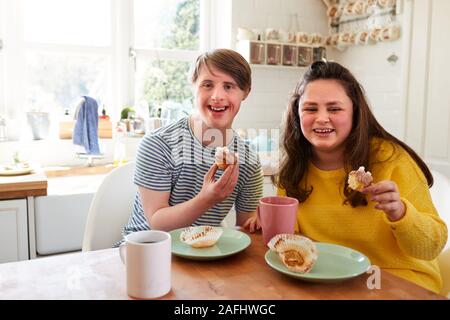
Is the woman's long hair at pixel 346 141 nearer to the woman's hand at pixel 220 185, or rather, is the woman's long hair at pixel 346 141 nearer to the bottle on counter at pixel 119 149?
the woman's hand at pixel 220 185

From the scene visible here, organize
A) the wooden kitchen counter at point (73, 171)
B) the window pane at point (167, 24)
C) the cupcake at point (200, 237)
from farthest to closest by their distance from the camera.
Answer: the window pane at point (167, 24)
the wooden kitchen counter at point (73, 171)
the cupcake at point (200, 237)

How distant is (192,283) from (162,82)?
7.51 feet

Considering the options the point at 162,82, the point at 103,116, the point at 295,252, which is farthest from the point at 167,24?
the point at 295,252

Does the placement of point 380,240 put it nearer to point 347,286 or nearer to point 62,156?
point 347,286

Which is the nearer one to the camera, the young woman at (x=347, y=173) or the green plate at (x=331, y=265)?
the green plate at (x=331, y=265)

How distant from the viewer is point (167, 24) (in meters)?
2.89

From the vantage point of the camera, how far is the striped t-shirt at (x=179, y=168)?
3.96ft

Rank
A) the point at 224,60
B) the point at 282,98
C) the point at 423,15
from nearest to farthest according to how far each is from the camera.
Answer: the point at 224,60 < the point at 423,15 < the point at 282,98

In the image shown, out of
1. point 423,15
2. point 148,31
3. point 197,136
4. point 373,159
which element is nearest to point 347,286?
point 373,159

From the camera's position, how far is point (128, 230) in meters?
1.30

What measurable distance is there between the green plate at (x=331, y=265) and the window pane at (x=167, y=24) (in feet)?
7.43

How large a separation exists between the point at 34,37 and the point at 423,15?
221cm

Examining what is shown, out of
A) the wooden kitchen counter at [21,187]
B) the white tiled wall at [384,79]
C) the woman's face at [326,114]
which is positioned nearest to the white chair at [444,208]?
the woman's face at [326,114]

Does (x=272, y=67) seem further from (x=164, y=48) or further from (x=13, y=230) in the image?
(x=13, y=230)
